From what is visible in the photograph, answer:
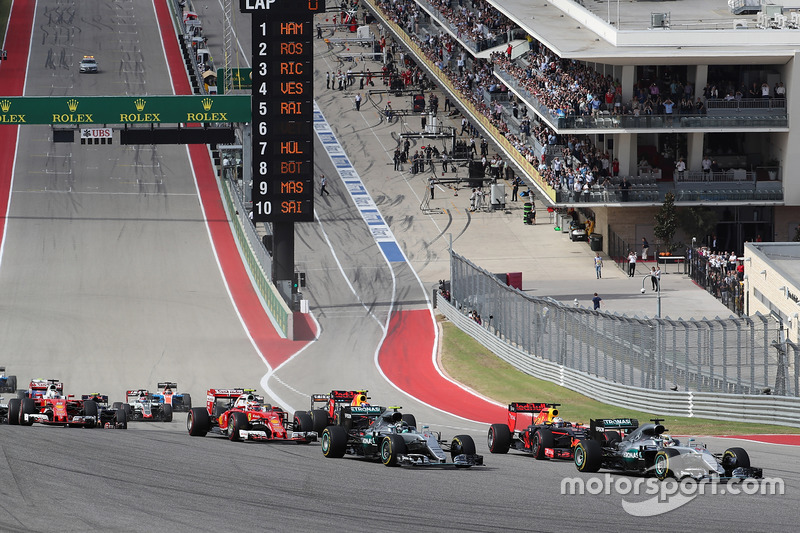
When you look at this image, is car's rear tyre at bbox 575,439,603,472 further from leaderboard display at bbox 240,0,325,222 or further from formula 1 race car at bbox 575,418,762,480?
leaderboard display at bbox 240,0,325,222

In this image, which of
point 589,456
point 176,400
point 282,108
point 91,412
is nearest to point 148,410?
point 176,400

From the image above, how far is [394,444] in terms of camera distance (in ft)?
87.7

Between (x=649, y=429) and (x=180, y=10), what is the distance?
9529 cm

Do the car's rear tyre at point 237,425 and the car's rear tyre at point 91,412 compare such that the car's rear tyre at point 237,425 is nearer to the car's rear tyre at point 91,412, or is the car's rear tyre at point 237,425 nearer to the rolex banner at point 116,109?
the car's rear tyre at point 91,412

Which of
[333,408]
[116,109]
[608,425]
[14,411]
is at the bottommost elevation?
[14,411]

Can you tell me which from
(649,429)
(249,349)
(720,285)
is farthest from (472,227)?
(649,429)

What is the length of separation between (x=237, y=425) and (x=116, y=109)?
37697mm

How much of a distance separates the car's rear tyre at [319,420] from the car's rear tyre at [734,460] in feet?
30.2

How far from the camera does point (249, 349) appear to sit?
5166 cm

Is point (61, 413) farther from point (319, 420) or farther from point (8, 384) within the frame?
point (8, 384)

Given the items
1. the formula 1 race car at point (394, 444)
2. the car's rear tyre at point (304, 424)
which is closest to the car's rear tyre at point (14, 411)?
the car's rear tyre at point (304, 424)

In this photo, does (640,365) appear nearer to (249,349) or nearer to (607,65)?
(249,349)

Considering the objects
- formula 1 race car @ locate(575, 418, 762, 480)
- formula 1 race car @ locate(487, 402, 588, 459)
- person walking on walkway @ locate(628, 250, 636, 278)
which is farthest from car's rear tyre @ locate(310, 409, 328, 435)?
person walking on walkway @ locate(628, 250, 636, 278)

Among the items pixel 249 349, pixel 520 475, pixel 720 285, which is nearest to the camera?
pixel 520 475
